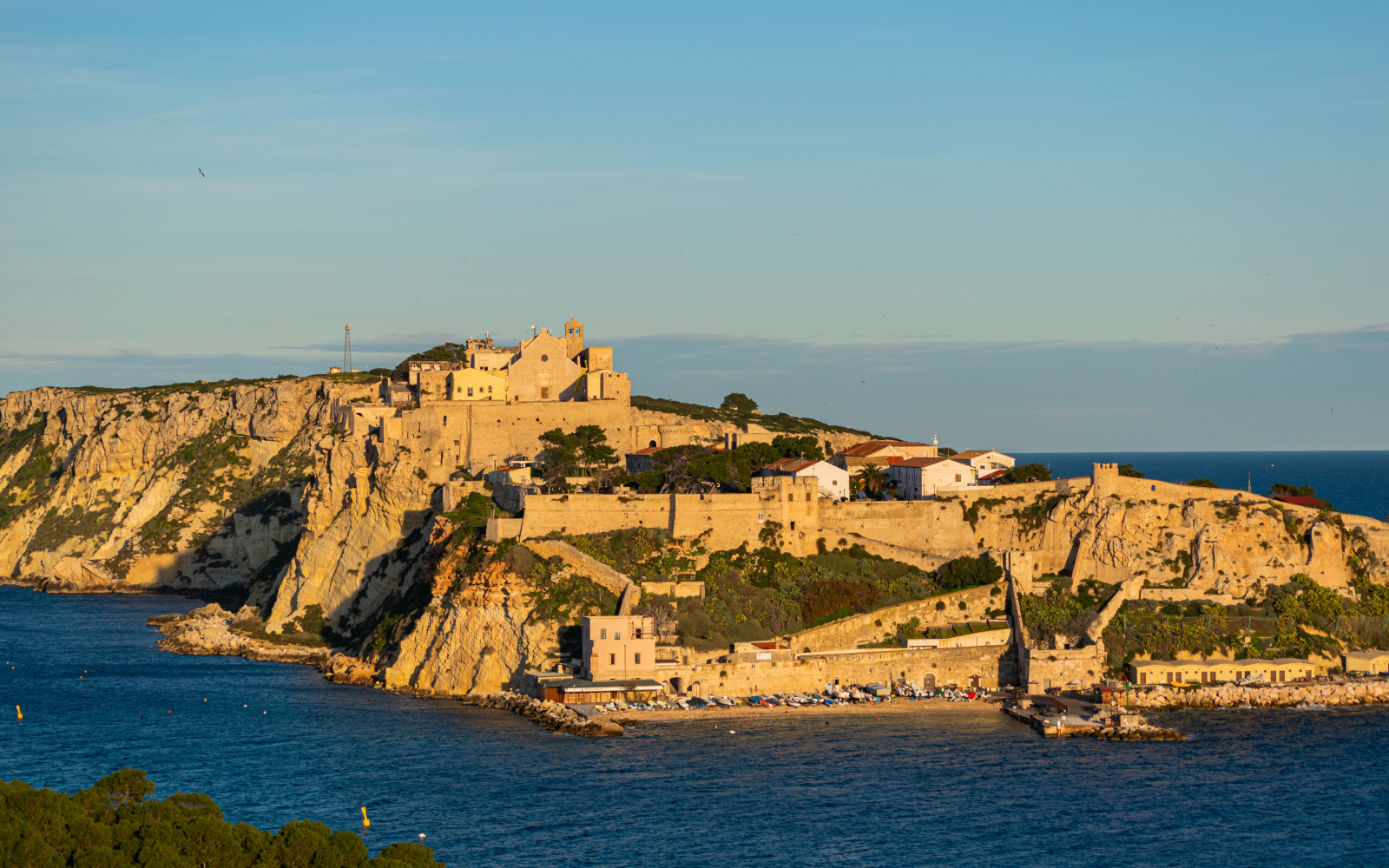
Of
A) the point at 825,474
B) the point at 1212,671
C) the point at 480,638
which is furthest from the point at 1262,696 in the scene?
the point at 480,638

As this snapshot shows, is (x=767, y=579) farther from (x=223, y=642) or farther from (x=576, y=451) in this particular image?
(x=223, y=642)

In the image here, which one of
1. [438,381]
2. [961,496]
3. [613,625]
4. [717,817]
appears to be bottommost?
[717,817]

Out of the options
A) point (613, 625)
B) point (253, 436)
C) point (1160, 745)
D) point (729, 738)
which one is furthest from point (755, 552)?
point (253, 436)

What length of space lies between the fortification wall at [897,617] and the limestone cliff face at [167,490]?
1607 inches

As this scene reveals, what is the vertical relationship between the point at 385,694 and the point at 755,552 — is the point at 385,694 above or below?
→ below

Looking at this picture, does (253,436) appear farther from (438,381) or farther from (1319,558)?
(1319,558)

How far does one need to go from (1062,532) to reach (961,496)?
4.72 meters

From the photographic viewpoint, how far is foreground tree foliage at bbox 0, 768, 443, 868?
27.1m

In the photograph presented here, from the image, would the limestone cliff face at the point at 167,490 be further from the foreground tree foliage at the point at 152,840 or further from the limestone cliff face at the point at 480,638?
the foreground tree foliage at the point at 152,840

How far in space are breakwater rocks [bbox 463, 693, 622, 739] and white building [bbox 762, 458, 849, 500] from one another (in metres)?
17.6

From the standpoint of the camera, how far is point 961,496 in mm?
64062

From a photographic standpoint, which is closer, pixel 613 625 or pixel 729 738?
pixel 729 738

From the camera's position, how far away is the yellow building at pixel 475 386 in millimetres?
78312

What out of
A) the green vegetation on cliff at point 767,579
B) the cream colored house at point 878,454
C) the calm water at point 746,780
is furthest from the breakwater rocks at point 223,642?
the cream colored house at point 878,454
